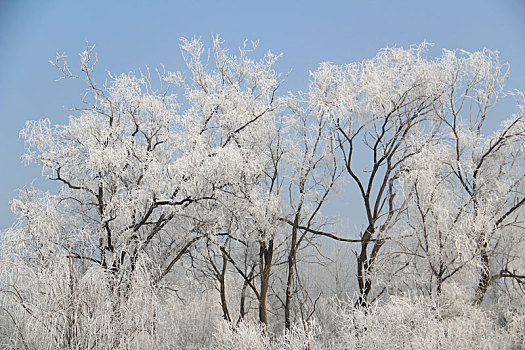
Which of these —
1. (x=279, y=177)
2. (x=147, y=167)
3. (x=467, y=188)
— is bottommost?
(x=467, y=188)

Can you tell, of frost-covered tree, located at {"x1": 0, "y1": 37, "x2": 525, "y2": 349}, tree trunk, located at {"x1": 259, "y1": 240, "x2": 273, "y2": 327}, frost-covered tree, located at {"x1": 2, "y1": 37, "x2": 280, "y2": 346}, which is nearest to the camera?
frost-covered tree, located at {"x1": 0, "y1": 37, "x2": 525, "y2": 349}

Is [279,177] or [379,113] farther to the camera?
[279,177]

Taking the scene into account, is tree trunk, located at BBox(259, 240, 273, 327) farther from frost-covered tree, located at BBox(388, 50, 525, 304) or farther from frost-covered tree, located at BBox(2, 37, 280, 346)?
frost-covered tree, located at BBox(388, 50, 525, 304)

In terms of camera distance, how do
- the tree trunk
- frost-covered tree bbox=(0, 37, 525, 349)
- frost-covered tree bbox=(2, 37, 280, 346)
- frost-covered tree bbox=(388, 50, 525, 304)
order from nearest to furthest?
1. frost-covered tree bbox=(388, 50, 525, 304)
2. frost-covered tree bbox=(0, 37, 525, 349)
3. frost-covered tree bbox=(2, 37, 280, 346)
4. the tree trunk

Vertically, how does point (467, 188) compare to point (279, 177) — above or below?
below

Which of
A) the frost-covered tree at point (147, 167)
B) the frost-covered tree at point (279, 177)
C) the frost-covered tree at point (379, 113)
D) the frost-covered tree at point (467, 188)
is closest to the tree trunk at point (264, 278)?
the frost-covered tree at point (279, 177)

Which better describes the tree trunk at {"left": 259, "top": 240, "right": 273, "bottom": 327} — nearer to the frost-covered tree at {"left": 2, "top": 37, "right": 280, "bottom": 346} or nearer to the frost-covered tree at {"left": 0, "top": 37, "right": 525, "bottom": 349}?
the frost-covered tree at {"left": 0, "top": 37, "right": 525, "bottom": 349}

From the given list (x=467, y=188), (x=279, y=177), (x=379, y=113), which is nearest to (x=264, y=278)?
(x=279, y=177)

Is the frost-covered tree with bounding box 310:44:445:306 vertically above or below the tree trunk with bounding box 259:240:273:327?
above

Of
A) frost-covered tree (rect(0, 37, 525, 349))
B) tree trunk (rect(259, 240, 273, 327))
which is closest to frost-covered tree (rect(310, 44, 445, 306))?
frost-covered tree (rect(0, 37, 525, 349))

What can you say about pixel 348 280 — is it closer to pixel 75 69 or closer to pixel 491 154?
pixel 491 154

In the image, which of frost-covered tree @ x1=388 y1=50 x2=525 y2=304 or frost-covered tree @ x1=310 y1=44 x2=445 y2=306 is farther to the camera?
frost-covered tree @ x1=310 y1=44 x2=445 y2=306

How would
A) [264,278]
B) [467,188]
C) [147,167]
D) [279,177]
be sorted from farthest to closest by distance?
[279,177], [264,278], [467,188], [147,167]

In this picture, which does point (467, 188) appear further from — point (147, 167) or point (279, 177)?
point (147, 167)
